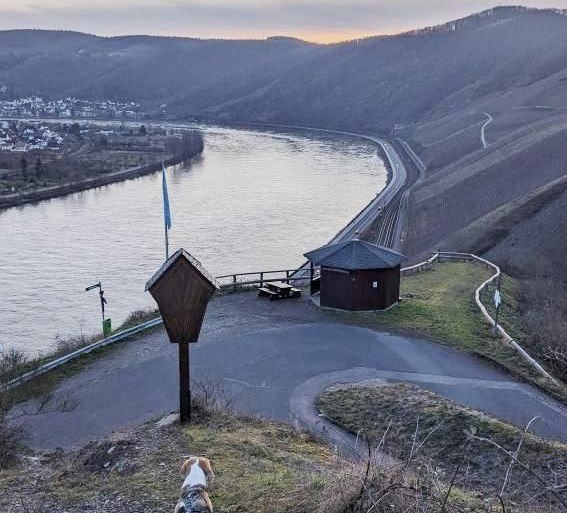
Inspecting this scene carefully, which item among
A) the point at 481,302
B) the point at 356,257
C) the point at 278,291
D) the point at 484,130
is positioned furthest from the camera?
the point at 484,130

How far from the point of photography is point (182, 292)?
931cm

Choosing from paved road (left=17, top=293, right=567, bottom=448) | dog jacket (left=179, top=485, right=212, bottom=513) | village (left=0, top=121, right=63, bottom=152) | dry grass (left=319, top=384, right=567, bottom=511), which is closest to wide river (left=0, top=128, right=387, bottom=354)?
paved road (left=17, top=293, right=567, bottom=448)

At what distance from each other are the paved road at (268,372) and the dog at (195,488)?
19.9 feet

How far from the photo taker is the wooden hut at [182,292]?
30.1ft

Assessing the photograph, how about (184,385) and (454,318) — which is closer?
(184,385)

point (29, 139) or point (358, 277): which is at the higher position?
point (358, 277)

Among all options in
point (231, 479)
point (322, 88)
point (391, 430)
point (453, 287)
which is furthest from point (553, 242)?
point (322, 88)

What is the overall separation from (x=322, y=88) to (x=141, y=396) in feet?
516

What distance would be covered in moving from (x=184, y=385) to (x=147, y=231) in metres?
35.8

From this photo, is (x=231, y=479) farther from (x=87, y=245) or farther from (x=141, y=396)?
(x=87, y=245)

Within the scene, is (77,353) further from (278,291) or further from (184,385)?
(184,385)

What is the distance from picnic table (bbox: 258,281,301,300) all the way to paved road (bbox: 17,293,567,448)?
140cm

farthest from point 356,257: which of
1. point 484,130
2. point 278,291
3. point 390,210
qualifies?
point 484,130

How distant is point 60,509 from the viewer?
737 centimetres
